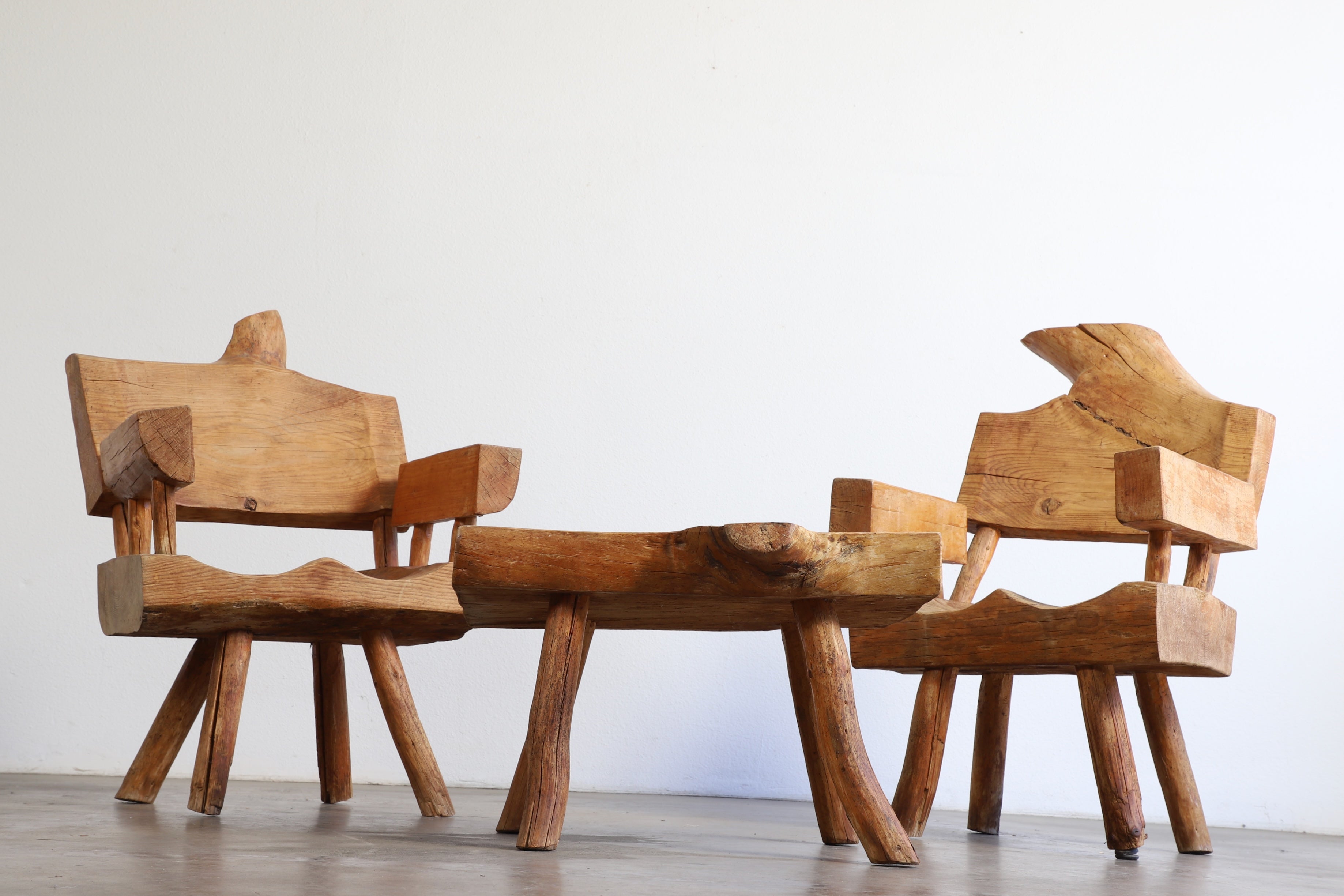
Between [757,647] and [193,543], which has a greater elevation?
[193,543]

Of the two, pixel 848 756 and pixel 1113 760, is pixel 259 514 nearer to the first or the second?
pixel 848 756

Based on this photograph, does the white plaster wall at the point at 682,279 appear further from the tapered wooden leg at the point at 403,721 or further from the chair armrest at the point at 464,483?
the tapered wooden leg at the point at 403,721

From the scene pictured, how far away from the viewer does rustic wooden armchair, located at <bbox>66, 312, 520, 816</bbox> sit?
1966mm

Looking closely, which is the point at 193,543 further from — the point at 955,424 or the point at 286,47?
the point at 955,424

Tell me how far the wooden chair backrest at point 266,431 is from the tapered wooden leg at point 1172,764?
151 cm

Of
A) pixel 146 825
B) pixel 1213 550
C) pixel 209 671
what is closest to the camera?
pixel 146 825

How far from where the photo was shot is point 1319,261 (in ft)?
11.1

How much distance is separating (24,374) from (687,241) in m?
1.83

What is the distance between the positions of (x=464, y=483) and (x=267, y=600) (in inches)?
17.8

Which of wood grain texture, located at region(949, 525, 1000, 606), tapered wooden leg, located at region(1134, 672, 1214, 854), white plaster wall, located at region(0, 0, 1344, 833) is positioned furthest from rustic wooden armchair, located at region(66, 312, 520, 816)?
tapered wooden leg, located at region(1134, 672, 1214, 854)

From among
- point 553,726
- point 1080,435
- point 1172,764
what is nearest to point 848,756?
point 553,726

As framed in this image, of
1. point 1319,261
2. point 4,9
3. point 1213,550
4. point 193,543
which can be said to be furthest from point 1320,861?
point 4,9

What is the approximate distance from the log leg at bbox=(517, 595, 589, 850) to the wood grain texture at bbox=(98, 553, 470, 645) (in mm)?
428

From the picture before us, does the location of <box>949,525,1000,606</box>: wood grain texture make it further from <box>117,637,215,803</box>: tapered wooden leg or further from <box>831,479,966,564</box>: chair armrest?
<box>117,637,215,803</box>: tapered wooden leg
